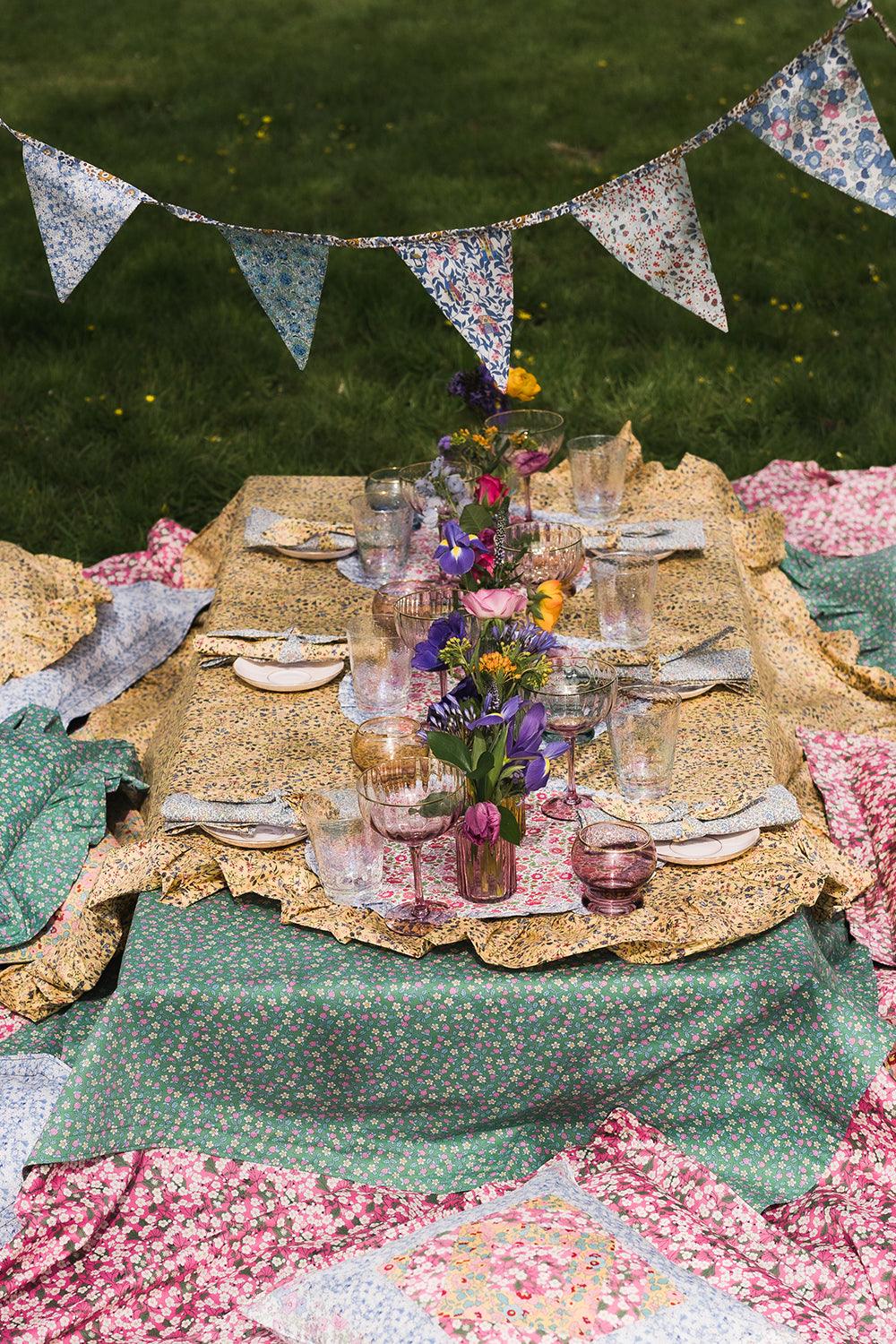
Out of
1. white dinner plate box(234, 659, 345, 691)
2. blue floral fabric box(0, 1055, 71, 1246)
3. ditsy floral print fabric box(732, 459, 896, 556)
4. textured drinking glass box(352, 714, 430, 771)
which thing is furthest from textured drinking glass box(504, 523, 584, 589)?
ditsy floral print fabric box(732, 459, 896, 556)

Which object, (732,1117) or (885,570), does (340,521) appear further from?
(732,1117)

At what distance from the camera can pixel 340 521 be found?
460 cm

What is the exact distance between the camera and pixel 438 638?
110 inches

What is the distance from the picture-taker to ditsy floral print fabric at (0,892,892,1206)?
111 inches

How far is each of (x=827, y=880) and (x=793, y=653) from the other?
1627mm

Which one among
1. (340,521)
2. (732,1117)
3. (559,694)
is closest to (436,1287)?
(732,1117)

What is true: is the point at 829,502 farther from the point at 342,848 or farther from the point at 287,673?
the point at 342,848

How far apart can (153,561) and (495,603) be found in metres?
2.95

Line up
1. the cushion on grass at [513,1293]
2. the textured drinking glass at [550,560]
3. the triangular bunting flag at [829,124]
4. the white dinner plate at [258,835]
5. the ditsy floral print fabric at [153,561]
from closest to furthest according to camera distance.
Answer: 1. the cushion on grass at [513,1293]
2. the triangular bunting flag at [829,124]
3. the white dinner plate at [258,835]
4. the textured drinking glass at [550,560]
5. the ditsy floral print fabric at [153,561]

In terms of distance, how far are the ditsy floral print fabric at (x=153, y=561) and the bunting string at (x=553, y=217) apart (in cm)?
187

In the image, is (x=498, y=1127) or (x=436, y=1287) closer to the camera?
(x=436, y=1287)

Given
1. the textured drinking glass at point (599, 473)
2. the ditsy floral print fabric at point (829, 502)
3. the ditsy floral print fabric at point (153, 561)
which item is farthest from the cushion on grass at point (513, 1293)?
the ditsy floral print fabric at point (829, 502)

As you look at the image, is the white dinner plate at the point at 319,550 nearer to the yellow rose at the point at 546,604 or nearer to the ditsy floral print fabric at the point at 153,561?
the ditsy floral print fabric at the point at 153,561

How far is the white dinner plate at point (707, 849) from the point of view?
9.82ft
